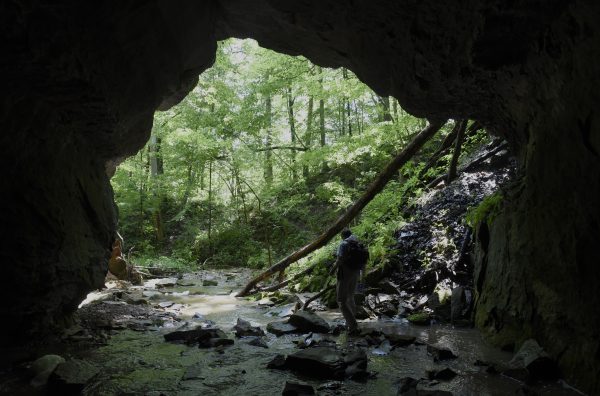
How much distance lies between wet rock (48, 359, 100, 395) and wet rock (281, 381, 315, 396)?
2113mm

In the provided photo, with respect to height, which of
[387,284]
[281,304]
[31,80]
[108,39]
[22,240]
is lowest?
[281,304]

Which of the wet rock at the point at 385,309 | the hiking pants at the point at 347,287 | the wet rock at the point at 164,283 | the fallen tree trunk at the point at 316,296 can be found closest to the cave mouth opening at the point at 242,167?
the wet rock at the point at 164,283

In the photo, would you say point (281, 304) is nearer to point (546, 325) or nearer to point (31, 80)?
point (546, 325)

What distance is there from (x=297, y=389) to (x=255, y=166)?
1599 centimetres

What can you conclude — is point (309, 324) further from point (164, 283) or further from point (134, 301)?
point (164, 283)

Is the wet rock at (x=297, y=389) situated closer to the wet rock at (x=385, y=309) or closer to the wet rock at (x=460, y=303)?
the wet rock at (x=460, y=303)

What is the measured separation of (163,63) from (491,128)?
5.19 meters

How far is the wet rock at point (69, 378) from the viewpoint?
4074mm

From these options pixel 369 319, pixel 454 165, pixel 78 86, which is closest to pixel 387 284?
pixel 369 319

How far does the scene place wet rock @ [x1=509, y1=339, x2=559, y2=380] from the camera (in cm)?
430

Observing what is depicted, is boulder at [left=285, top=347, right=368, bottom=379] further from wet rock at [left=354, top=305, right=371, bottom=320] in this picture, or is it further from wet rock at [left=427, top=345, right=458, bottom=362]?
wet rock at [left=354, top=305, right=371, bottom=320]

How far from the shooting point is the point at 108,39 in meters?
4.25

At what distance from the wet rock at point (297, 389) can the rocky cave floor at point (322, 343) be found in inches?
0.5

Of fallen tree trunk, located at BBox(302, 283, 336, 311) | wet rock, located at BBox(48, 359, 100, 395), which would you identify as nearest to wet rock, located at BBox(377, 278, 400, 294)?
fallen tree trunk, located at BBox(302, 283, 336, 311)
